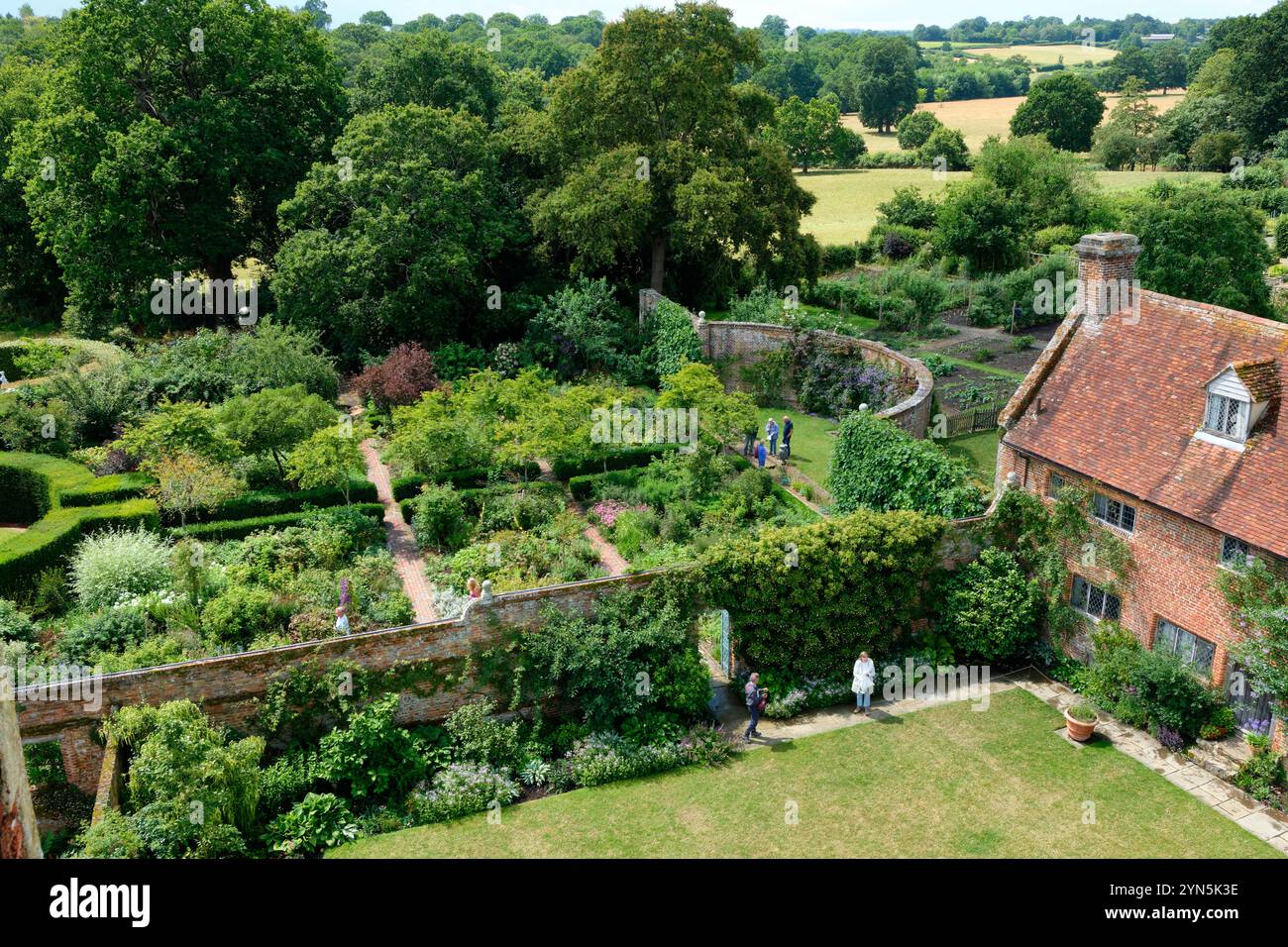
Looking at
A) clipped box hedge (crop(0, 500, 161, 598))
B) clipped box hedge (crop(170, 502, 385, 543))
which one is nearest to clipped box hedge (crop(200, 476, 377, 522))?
clipped box hedge (crop(170, 502, 385, 543))

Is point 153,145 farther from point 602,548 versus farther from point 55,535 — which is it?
point 602,548

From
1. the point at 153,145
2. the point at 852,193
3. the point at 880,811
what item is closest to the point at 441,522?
the point at 880,811

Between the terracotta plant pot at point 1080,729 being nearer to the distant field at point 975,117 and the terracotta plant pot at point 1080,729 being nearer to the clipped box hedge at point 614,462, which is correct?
the clipped box hedge at point 614,462

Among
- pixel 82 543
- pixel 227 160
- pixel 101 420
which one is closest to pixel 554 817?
pixel 82 543

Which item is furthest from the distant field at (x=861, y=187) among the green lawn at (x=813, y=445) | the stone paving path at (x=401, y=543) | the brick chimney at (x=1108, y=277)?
the brick chimney at (x=1108, y=277)

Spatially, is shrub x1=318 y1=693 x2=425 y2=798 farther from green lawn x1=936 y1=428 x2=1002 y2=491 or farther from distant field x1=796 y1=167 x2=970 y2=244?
distant field x1=796 y1=167 x2=970 y2=244
